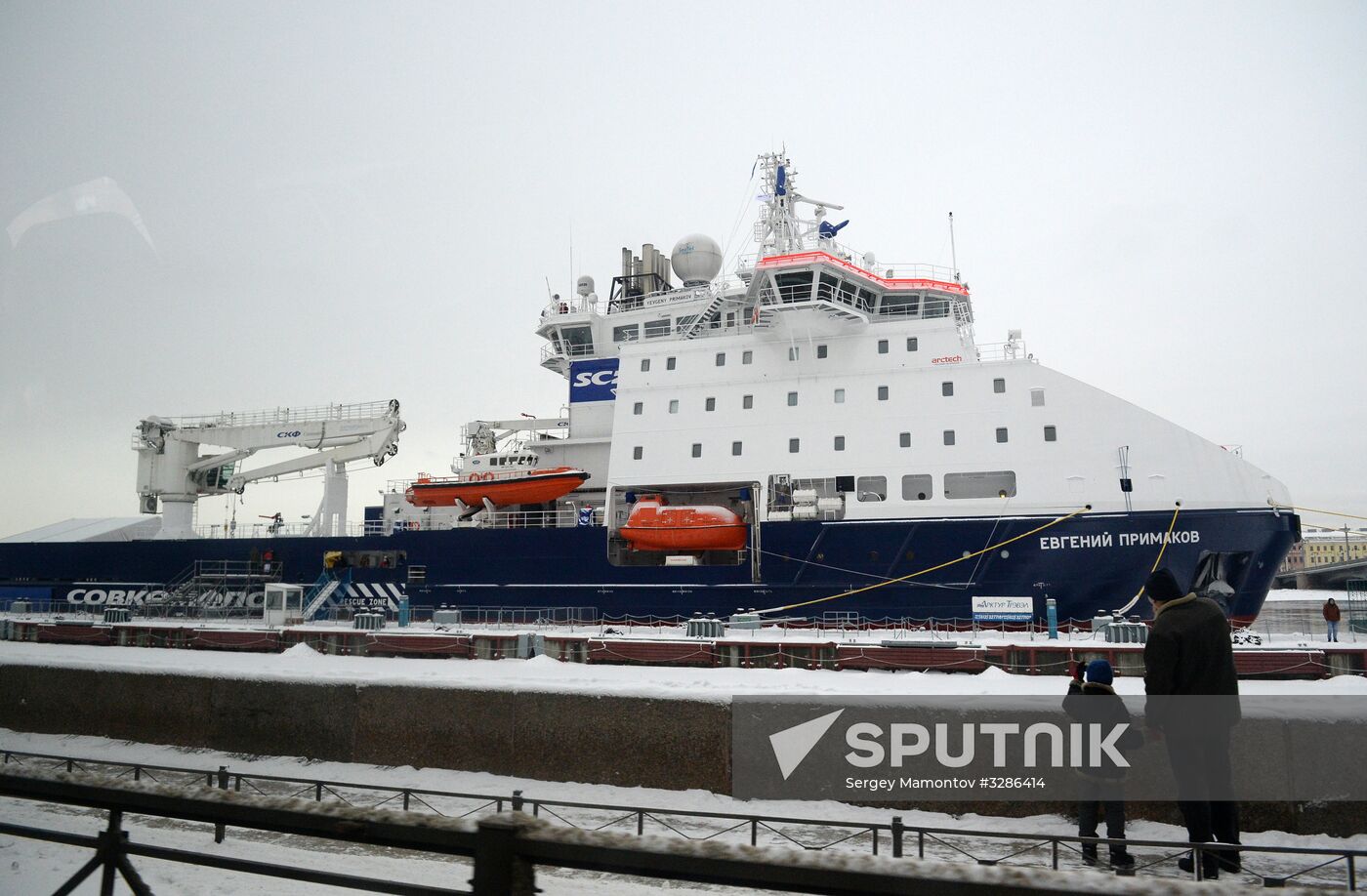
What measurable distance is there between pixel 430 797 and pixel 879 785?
3983 mm

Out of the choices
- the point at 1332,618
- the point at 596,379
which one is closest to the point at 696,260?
the point at 596,379

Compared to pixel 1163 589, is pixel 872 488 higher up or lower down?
higher up

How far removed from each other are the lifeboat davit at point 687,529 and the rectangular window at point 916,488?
3.50 m

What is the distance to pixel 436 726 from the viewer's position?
838cm

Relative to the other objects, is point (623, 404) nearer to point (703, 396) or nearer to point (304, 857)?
point (703, 396)

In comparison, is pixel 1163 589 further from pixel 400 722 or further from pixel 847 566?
pixel 847 566

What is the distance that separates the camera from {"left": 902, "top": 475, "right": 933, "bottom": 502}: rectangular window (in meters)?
17.1

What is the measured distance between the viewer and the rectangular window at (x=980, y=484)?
54.3ft

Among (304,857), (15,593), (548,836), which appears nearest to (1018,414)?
(304,857)

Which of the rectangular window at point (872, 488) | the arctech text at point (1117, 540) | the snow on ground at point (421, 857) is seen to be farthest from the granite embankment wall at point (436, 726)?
the rectangular window at point (872, 488)

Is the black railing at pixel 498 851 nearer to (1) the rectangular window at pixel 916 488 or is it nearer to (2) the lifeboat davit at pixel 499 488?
(1) the rectangular window at pixel 916 488

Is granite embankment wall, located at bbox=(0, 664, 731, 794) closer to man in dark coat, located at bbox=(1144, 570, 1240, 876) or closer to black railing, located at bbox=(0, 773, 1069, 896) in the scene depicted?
man in dark coat, located at bbox=(1144, 570, 1240, 876)

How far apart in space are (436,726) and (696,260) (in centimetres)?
1840

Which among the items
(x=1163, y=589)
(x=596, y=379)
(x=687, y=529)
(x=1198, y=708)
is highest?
(x=596, y=379)
